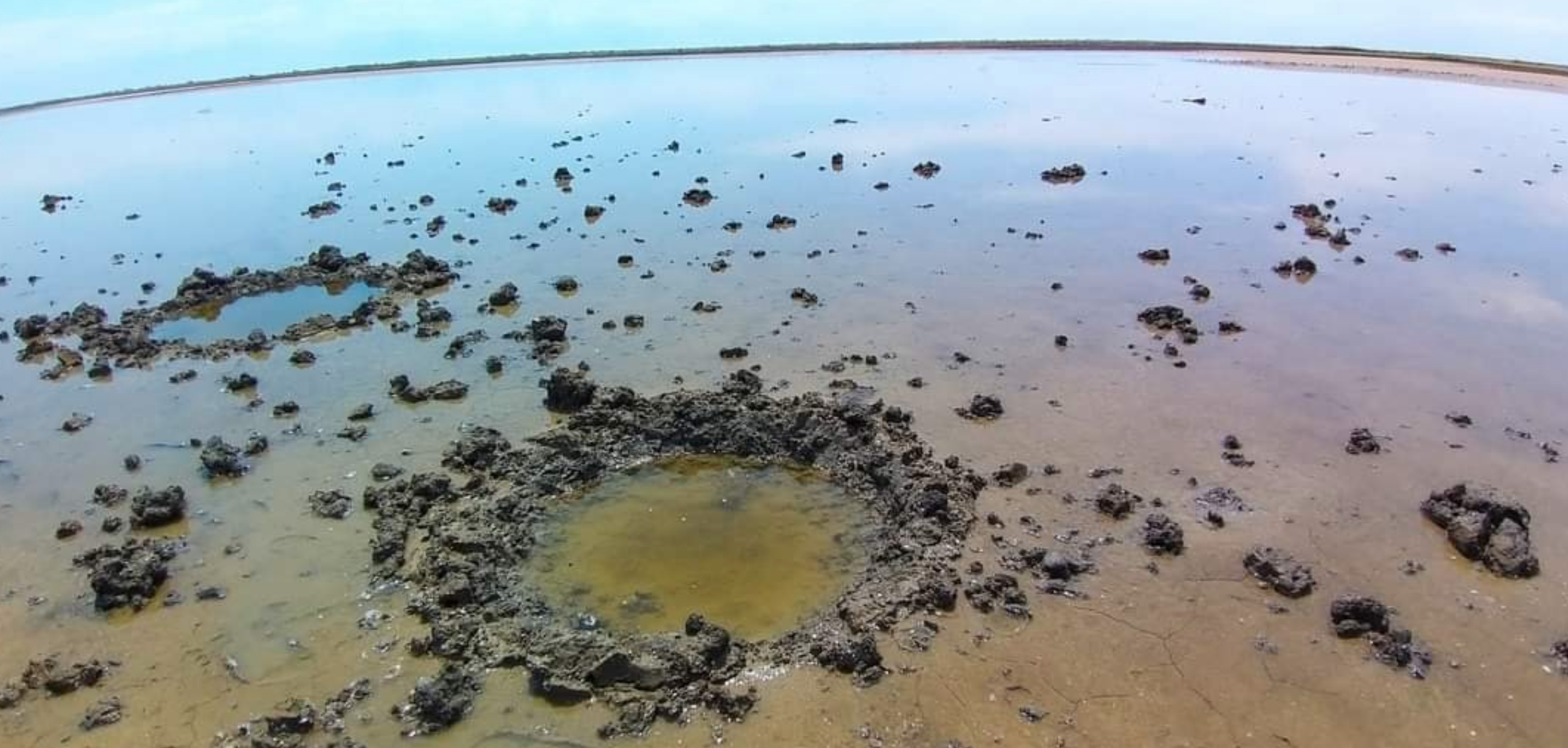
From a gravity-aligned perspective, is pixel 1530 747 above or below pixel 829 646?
below

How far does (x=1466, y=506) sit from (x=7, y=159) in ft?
133

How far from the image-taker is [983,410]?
1310cm

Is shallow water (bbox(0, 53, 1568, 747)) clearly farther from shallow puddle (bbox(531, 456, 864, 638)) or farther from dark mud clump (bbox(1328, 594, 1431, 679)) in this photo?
shallow puddle (bbox(531, 456, 864, 638))

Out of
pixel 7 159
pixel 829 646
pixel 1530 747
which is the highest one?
pixel 7 159

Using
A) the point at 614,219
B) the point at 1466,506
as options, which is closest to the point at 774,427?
the point at 1466,506

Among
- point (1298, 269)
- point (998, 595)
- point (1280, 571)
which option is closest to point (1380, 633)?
point (1280, 571)

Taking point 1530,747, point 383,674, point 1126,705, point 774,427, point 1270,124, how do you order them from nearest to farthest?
point 1530,747 < point 1126,705 < point 383,674 < point 774,427 < point 1270,124

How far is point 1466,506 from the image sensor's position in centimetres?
1059

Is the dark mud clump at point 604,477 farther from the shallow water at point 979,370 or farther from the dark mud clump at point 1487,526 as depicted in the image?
the dark mud clump at point 1487,526

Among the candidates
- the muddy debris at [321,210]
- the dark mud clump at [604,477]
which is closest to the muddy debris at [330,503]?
the dark mud clump at [604,477]

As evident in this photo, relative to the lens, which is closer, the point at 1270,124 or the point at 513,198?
the point at 513,198

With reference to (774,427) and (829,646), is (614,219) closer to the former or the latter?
(774,427)

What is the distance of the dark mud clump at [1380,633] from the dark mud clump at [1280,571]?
32 cm

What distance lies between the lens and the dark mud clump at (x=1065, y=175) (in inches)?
949
